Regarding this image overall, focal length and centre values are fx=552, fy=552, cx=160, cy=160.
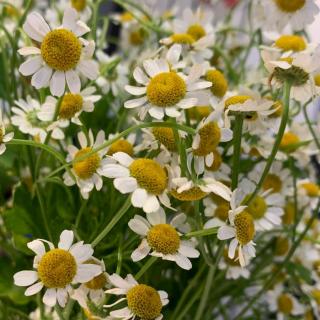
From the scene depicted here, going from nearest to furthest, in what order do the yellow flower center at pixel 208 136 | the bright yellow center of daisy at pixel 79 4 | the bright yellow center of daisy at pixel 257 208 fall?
the yellow flower center at pixel 208 136, the bright yellow center of daisy at pixel 257 208, the bright yellow center of daisy at pixel 79 4

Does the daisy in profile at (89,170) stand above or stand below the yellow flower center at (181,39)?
below

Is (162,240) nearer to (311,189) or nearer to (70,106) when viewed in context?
(70,106)

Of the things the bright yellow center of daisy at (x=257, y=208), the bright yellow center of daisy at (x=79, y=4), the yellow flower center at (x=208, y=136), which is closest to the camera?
the yellow flower center at (x=208, y=136)

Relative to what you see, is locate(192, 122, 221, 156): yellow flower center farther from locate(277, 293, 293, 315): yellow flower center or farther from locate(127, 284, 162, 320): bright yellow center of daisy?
locate(277, 293, 293, 315): yellow flower center

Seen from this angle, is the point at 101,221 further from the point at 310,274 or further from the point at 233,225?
the point at 310,274

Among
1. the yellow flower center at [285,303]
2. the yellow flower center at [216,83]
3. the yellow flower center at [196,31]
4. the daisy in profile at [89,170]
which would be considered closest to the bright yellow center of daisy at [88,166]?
the daisy in profile at [89,170]

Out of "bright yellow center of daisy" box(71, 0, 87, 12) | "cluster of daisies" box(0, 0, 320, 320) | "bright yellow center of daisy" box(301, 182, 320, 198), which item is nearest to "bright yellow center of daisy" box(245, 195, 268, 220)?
"cluster of daisies" box(0, 0, 320, 320)

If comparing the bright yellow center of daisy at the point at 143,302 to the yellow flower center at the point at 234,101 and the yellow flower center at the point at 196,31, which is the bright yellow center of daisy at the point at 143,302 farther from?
the yellow flower center at the point at 196,31

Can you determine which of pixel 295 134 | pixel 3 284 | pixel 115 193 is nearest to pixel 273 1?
pixel 295 134

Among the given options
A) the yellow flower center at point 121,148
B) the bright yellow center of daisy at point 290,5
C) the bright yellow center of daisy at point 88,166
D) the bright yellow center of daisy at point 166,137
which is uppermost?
the bright yellow center of daisy at point 290,5
